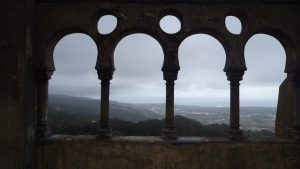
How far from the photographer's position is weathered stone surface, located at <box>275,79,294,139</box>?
7.06 m

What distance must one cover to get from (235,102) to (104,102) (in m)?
2.35

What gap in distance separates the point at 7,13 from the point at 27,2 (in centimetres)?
38

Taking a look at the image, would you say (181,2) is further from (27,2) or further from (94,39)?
(27,2)

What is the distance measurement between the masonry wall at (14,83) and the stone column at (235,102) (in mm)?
3565

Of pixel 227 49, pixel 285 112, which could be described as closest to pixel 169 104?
pixel 227 49

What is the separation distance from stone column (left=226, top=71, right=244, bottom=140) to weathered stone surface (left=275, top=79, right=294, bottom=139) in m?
1.22

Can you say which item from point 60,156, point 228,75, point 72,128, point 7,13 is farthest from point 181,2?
point 72,128

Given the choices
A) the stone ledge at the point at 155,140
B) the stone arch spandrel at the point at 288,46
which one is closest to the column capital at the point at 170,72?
the stone ledge at the point at 155,140

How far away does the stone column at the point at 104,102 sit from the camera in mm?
6312

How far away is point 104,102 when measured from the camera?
6.35m

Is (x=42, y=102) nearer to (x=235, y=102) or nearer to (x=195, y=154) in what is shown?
(x=195, y=154)

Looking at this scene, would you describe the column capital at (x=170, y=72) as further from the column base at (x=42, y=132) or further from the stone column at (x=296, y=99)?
the column base at (x=42, y=132)

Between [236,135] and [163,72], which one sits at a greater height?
[163,72]

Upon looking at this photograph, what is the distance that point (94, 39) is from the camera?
6.43m
